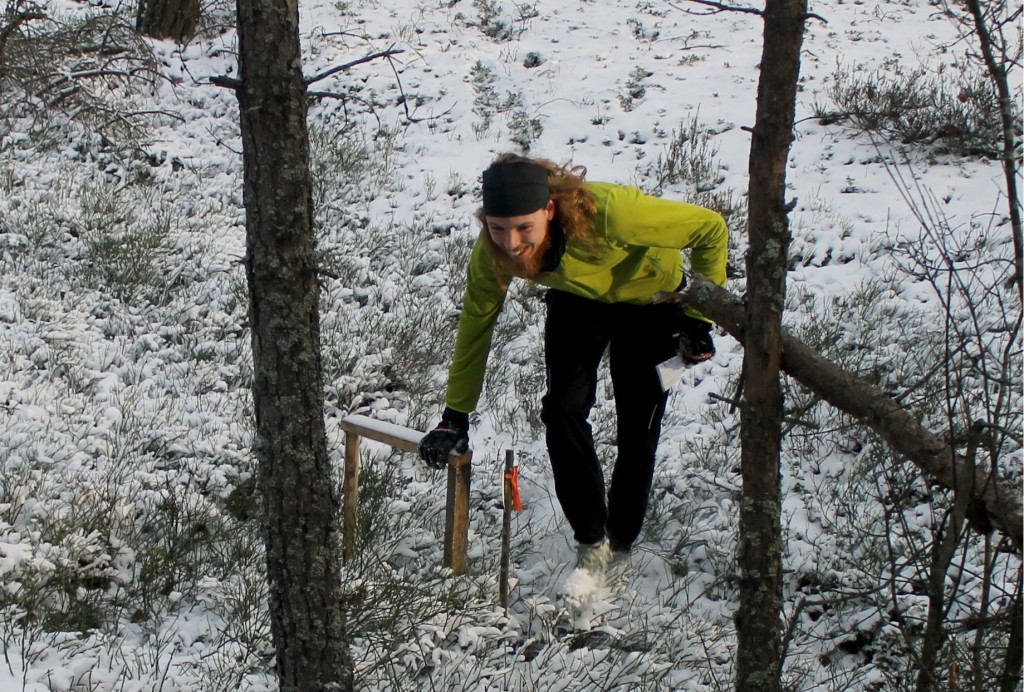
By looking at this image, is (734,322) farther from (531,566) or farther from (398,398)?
(398,398)

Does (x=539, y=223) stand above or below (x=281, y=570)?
above

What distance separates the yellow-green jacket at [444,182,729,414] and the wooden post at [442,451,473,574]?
0.21 m

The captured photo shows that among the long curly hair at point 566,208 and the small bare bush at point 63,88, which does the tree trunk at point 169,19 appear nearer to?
the small bare bush at point 63,88

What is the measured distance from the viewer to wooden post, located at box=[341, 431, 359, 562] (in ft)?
11.8

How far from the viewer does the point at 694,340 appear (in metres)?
3.22

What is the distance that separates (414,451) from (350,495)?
369 millimetres

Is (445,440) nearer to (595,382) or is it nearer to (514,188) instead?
(595,382)

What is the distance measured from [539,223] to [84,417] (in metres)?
2.95

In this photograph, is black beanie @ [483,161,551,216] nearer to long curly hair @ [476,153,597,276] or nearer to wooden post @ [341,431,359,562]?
long curly hair @ [476,153,597,276]

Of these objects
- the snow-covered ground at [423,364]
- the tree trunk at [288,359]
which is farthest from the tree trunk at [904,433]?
the tree trunk at [288,359]

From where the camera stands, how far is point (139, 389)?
16.1ft

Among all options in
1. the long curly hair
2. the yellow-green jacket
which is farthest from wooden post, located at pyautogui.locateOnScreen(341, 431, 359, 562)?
the long curly hair

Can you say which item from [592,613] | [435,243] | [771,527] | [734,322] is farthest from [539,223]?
[435,243]

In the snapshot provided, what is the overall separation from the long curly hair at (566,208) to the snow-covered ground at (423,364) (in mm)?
531
